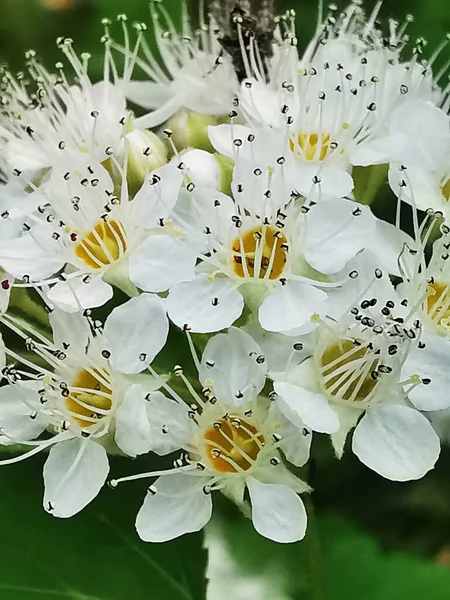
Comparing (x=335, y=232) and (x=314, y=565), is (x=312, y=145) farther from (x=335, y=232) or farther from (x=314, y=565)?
(x=314, y=565)

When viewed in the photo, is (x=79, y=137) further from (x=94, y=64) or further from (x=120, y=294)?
(x=94, y=64)

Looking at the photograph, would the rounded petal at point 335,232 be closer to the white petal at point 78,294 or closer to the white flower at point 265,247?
the white flower at point 265,247

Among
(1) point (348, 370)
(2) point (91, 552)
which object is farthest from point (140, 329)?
(2) point (91, 552)

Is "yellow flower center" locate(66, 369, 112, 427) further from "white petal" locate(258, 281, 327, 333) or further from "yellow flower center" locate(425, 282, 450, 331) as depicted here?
"yellow flower center" locate(425, 282, 450, 331)

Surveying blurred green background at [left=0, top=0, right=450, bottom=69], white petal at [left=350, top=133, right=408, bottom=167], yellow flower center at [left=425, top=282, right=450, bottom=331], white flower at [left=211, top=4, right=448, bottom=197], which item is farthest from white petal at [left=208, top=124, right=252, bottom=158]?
blurred green background at [left=0, top=0, right=450, bottom=69]

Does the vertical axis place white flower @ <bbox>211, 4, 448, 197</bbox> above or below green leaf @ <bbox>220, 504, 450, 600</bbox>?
above

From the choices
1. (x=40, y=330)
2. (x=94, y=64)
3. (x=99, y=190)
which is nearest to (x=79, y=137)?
(x=99, y=190)
